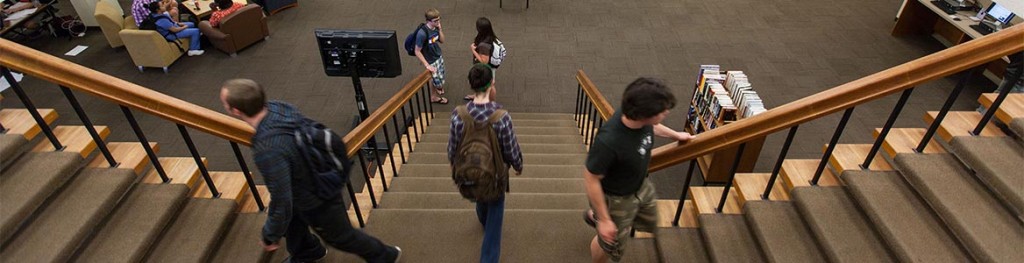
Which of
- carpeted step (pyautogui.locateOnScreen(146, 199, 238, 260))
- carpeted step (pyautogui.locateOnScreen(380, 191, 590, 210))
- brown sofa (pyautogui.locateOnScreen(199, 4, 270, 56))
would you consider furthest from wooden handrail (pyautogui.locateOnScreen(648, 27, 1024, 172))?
brown sofa (pyautogui.locateOnScreen(199, 4, 270, 56))

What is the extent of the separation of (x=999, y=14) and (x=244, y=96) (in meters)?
8.04

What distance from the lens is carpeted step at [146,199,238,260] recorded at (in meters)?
2.16

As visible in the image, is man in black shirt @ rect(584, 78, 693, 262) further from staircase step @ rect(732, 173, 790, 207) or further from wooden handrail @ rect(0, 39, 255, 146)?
wooden handrail @ rect(0, 39, 255, 146)

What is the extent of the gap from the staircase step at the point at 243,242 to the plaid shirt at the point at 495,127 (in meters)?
1.04

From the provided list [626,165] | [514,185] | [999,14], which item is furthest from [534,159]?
[999,14]

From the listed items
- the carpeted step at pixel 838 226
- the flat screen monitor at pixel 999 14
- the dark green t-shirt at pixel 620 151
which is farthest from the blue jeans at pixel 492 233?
the flat screen monitor at pixel 999 14

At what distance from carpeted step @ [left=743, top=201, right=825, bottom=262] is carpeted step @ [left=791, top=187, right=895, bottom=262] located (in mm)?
34

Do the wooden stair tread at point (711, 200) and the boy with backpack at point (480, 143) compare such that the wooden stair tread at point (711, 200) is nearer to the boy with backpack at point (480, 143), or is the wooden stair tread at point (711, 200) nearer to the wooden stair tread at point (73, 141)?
the boy with backpack at point (480, 143)

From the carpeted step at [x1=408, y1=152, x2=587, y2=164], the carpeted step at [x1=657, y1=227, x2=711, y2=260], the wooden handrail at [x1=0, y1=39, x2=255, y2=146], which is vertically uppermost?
the wooden handrail at [x1=0, y1=39, x2=255, y2=146]

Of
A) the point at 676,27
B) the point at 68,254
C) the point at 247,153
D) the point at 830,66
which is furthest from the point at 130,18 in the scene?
the point at 830,66

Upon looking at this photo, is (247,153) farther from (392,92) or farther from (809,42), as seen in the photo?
(809,42)

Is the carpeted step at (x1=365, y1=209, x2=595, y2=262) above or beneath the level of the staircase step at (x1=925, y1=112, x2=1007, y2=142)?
beneath

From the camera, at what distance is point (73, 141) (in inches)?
97.3

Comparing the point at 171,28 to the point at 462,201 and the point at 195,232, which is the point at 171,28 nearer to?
the point at 195,232
